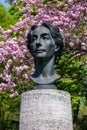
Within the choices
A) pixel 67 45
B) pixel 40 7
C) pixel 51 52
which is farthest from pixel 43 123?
pixel 40 7

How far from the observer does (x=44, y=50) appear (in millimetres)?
8688

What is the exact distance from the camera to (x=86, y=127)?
27234mm

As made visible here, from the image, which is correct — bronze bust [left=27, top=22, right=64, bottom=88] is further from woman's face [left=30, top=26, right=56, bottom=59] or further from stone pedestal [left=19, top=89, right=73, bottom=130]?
stone pedestal [left=19, top=89, right=73, bottom=130]

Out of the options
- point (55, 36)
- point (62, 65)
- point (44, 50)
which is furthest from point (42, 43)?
point (62, 65)

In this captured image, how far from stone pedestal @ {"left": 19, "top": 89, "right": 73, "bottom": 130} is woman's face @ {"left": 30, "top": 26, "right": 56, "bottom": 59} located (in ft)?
2.82

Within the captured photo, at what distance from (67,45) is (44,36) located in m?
6.69

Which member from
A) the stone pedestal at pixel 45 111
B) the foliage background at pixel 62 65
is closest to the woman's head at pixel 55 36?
the stone pedestal at pixel 45 111

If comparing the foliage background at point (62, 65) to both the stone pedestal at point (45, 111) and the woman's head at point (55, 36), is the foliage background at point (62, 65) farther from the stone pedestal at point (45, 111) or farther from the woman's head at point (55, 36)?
the stone pedestal at point (45, 111)

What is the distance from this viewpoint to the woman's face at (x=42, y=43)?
8672mm

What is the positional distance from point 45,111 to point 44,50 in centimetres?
141

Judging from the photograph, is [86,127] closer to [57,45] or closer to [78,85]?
[78,85]

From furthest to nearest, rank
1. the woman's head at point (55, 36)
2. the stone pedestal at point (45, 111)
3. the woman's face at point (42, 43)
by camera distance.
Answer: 1. the woman's head at point (55, 36)
2. the woman's face at point (42, 43)
3. the stone pedestal at point (45, 111)

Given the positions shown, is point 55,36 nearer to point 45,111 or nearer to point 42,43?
point 42,43

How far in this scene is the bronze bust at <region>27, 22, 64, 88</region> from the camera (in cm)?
868
